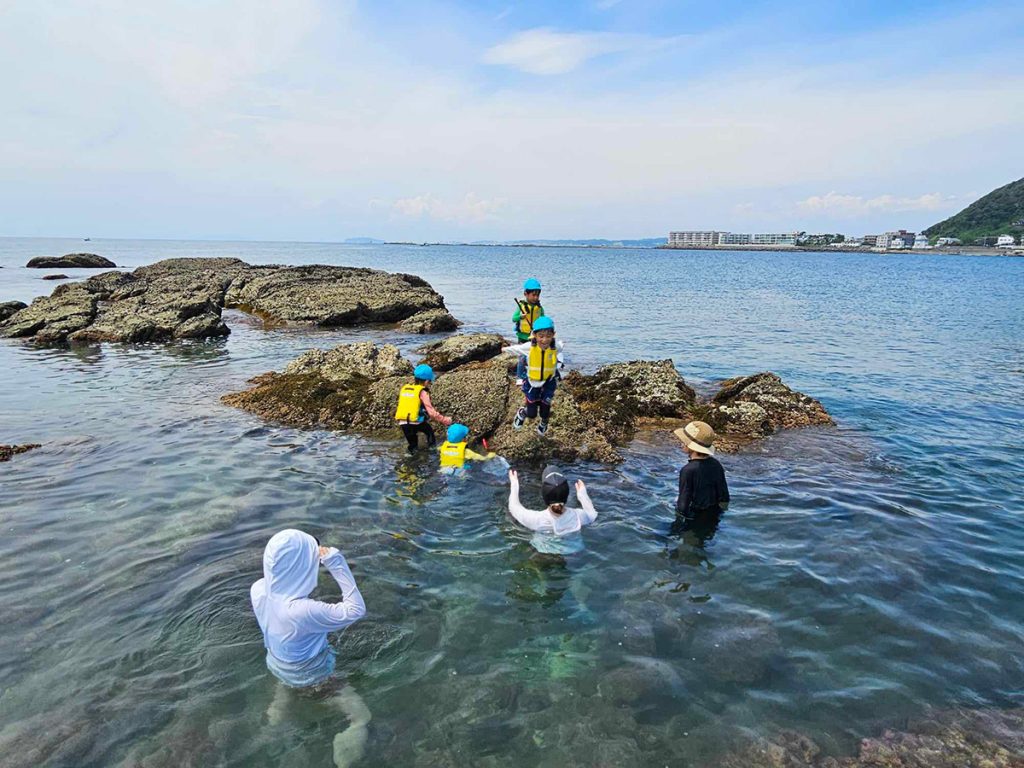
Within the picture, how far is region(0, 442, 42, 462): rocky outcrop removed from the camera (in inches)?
453

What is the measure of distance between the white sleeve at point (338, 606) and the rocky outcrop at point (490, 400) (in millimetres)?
6811

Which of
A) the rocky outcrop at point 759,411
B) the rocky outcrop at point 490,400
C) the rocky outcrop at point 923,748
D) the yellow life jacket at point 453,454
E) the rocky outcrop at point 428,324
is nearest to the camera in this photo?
the rocky outcrop at point 923,748

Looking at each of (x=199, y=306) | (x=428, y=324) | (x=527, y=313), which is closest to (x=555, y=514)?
(x=527, y=313)

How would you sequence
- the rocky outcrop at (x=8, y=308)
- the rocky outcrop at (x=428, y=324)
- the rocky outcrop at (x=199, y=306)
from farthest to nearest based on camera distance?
the rocky outcrop at (x=8, y=308)
the rocky outcrop at (x=428, y=324)
the rocky outcrop at (x=199, y=306)

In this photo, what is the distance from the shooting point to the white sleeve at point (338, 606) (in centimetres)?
493

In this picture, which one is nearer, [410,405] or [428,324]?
[410,405]

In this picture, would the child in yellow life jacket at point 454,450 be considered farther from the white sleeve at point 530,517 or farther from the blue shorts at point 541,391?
the white sleeve at point 530,517

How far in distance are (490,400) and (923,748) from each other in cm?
970

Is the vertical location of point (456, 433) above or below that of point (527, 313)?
below

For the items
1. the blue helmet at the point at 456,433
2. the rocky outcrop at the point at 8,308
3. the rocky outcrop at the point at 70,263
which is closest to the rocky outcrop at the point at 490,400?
the blue helmet at the point at 456,433

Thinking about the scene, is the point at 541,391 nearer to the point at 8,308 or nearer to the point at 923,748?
the point at 923,748

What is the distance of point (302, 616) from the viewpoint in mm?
4867

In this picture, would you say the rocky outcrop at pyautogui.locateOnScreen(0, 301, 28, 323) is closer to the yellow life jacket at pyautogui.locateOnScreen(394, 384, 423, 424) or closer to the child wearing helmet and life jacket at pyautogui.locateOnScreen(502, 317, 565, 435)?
the yellow life jacket at pyautogui.locateOnScreen(394, 384, 423, 424)

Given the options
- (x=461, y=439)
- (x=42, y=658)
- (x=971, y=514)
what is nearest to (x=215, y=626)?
(x=42, y=658)
